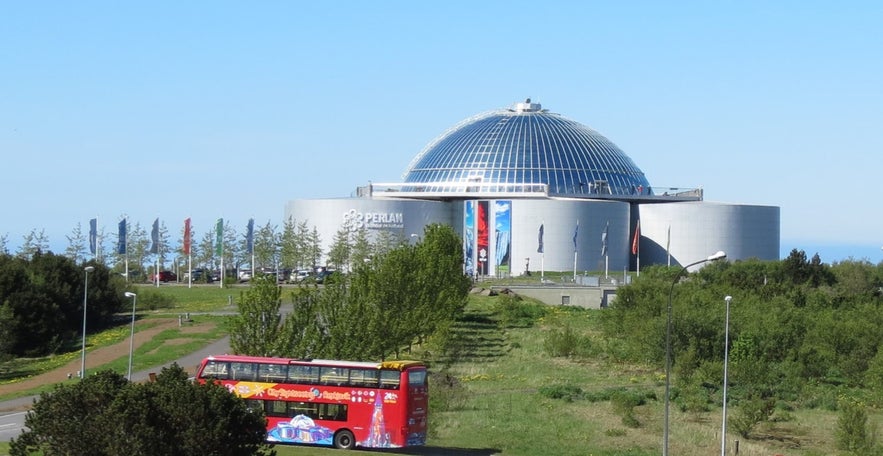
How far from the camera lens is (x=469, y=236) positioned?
123m

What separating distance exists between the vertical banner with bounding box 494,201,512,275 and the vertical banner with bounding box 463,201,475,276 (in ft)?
7.19

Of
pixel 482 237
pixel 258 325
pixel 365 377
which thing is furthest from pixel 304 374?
pixel 482 237

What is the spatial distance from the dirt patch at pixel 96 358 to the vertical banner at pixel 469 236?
43.9m

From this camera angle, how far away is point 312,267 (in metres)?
119

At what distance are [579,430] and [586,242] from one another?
75.0 metres

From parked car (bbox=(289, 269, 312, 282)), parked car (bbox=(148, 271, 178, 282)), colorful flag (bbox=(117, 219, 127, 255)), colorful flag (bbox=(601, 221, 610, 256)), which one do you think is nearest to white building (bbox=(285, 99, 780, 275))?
colorful flag (bbox=(601, 221, 610, 256))

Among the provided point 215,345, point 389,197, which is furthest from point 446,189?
point 215,345

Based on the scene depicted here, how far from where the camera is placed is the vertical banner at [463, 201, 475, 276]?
122 meters

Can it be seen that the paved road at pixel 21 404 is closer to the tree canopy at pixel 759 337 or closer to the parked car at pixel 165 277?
the tree canopy at pixel 759 337

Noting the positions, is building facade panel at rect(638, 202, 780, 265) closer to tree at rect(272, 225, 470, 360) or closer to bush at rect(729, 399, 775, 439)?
tree at rect(272, 225, 470, 360)

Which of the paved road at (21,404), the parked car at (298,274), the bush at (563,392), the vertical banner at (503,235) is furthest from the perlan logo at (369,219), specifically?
the bush at (563,392)

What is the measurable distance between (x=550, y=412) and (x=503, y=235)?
7029 cm

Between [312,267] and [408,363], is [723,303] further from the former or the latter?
[312,267]

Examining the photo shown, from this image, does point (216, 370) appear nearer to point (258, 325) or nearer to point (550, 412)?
point (258, 325)
